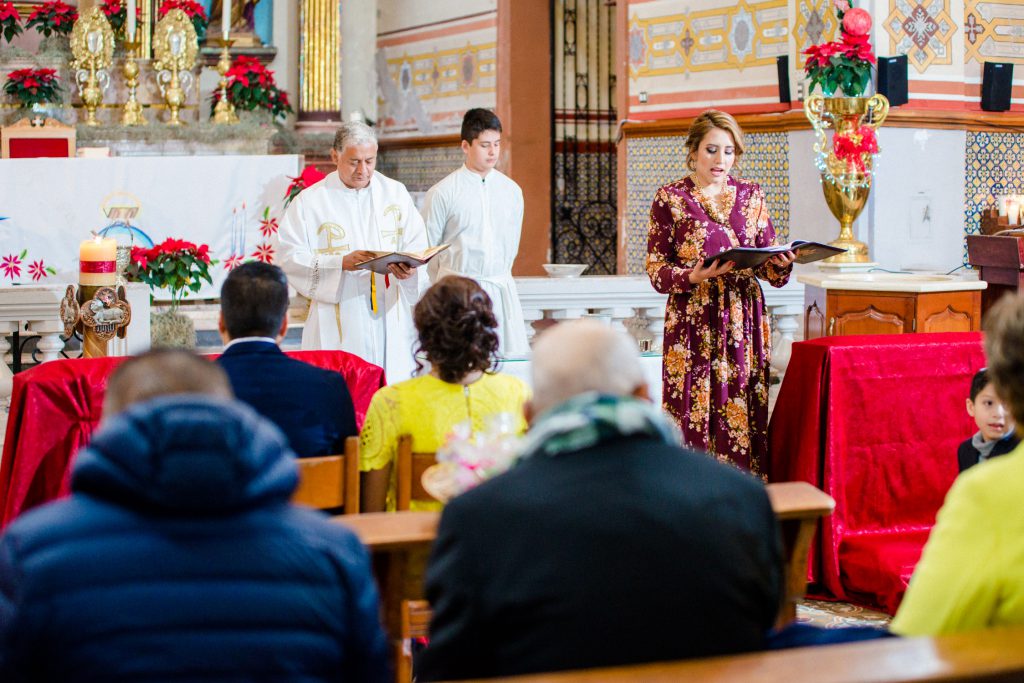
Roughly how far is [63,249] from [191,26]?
3393mm

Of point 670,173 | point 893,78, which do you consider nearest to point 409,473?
point 893,78

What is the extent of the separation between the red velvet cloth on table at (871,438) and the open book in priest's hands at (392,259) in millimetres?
1338

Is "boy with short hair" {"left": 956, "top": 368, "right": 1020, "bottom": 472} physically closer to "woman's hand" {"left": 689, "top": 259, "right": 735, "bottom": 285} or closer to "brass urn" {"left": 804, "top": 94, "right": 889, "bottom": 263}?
"woman's hand" {"left": 689, "top": 259, "right": 735, "bottom": 285}

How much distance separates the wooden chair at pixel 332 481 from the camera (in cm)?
292

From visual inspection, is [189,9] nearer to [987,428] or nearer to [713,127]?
[713,127]

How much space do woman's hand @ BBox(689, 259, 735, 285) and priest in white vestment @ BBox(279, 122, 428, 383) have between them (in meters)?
1.32

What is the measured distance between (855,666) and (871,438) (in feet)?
9.66

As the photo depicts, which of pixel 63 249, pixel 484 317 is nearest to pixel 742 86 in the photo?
pixel 63 249

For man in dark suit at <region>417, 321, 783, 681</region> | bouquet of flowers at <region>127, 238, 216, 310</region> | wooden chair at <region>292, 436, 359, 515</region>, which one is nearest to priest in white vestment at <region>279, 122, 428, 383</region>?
bouquet of flowers at <region>127, 238, 216, 310</region>

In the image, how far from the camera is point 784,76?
9078mm

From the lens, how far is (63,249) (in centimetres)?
733

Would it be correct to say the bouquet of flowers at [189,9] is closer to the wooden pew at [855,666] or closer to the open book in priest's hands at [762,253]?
the open book in priest's hands at [762,253]

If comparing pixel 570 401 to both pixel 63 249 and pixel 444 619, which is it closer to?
pixel 444 619

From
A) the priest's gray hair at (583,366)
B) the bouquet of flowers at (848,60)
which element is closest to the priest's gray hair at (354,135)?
the bouquet of flowers at (848,60)
